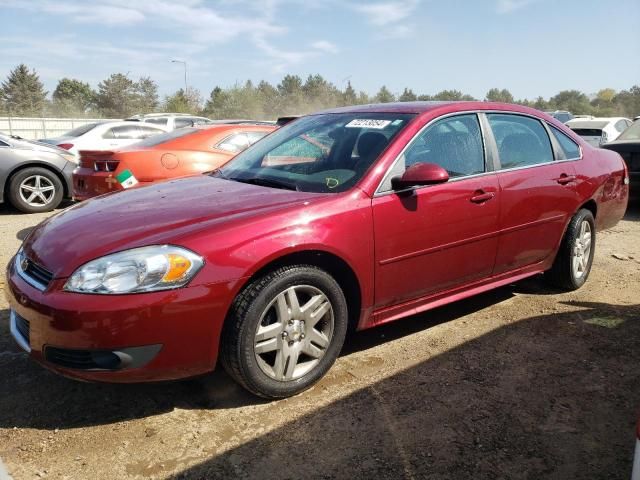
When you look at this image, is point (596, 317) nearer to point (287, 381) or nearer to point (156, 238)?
point (287, 381)

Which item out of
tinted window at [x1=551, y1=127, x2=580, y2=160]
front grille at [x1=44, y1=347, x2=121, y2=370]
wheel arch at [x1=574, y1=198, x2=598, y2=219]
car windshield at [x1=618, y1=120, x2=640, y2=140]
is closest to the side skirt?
wheel arch at [x1=574, y1=198, x2=598, y2=219]

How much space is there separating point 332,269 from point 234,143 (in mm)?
3981

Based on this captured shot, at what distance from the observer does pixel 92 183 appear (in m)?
5.97

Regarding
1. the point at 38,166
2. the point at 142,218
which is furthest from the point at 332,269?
the point at 38,166

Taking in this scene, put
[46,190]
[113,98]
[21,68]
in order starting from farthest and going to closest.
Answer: [21,68], [113,98], [46,190]

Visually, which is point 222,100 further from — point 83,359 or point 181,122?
point 83,359

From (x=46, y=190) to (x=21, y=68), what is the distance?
69821 mm

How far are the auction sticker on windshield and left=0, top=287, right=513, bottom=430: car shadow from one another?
5.80 ft

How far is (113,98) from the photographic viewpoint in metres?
55.4

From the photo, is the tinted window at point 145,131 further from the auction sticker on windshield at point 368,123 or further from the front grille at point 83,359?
the front grille at point 83,359

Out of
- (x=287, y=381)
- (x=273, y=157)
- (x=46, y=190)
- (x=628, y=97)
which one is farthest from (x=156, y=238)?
(x=628, y=97)

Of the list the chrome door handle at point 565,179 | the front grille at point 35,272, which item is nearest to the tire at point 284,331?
the front grille at point 35,272

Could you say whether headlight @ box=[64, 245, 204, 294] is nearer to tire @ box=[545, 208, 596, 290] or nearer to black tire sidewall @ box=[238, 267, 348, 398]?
black tire sidewall @ box=[238, 267, 348, 398]

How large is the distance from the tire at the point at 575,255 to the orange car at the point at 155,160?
332 cm
